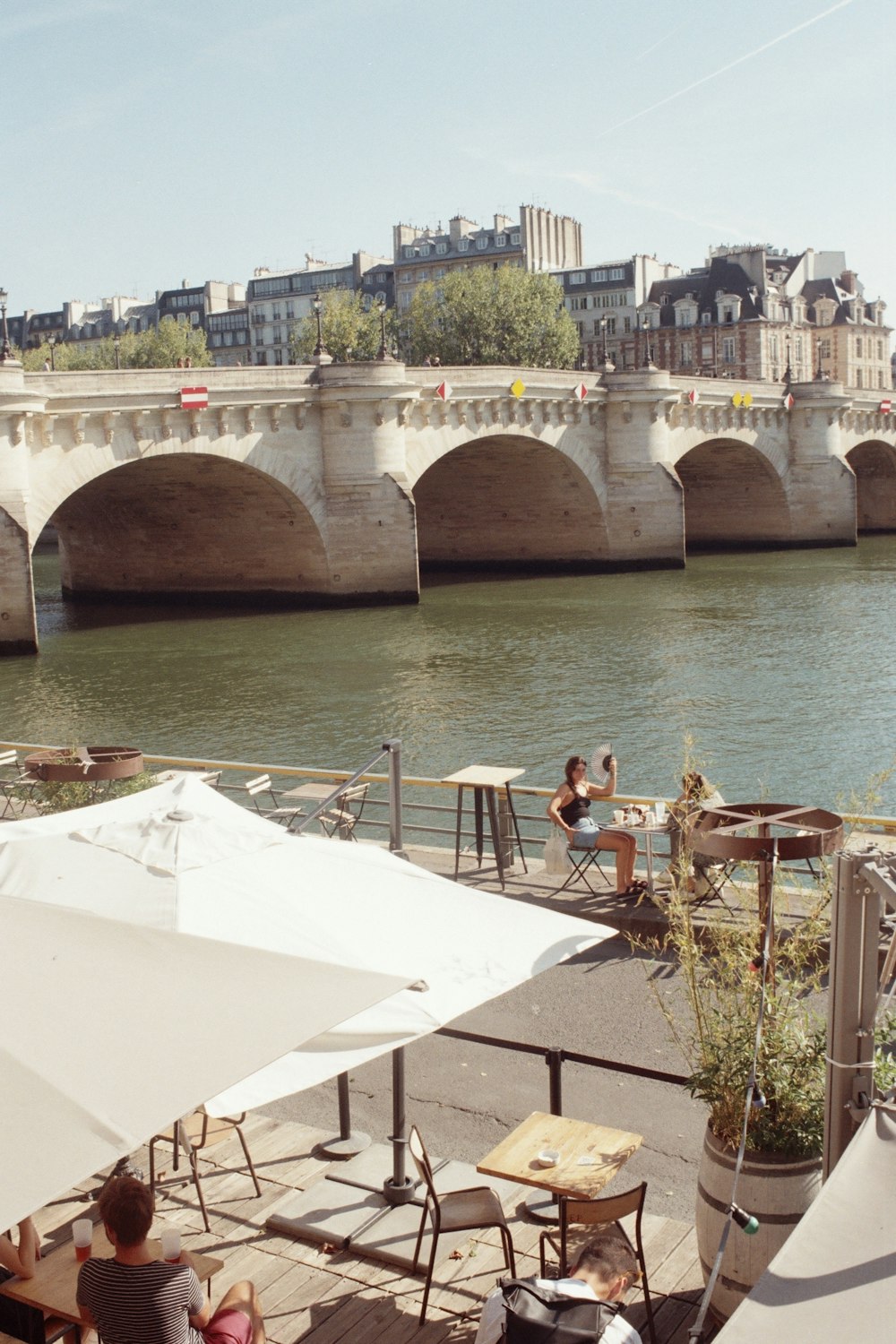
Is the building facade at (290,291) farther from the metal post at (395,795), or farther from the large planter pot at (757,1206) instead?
the large planter pot at (757,1206)

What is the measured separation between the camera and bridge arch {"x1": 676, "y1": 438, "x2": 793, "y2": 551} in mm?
57594

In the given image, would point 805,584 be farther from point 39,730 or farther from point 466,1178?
point 466,1178

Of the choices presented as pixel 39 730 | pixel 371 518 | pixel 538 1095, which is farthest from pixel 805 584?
pixel 538 1095

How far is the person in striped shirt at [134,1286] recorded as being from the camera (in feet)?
15.5

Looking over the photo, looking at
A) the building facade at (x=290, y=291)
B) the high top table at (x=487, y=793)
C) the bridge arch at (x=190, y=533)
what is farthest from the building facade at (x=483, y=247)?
the high top table at (x=487, y=793)

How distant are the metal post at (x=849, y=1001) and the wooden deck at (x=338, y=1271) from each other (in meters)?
1.20

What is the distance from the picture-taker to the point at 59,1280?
5.32m

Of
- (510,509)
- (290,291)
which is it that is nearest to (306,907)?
(510,509)

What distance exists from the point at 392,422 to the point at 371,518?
2.66 metres

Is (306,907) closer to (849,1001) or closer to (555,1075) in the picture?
(555,1075)

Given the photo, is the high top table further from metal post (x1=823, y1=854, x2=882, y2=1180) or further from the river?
metal post (x1=823, y1=854, x2=882, y2=1180)

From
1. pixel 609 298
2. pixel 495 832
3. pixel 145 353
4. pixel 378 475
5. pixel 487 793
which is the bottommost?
pixel 495 832

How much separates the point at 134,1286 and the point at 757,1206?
2.12 m

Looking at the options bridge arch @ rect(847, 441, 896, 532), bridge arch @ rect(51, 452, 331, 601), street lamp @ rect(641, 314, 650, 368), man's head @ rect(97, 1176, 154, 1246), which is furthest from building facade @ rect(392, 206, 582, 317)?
man's head @ rect(97, 1176, 154, 1246)
